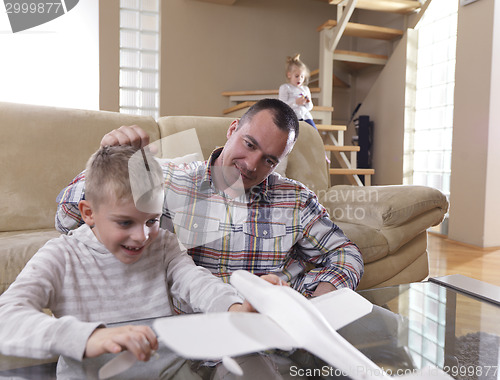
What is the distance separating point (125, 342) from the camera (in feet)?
1.42

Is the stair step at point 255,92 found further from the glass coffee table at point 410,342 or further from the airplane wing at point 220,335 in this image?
the airplane wing at point 220,335

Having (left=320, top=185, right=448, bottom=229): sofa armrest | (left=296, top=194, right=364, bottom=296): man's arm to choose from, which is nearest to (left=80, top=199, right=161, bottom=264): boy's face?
(left=296, top=194, right=364, bottom=296): man's arm

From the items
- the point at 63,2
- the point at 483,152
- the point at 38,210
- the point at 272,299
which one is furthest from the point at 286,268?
the point at 63,2

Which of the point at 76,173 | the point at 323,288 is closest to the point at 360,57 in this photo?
the point at 76,173

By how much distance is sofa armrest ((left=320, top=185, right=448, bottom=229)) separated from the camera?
151 cm

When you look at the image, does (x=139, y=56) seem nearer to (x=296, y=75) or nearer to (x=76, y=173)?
(x=296, y=75)

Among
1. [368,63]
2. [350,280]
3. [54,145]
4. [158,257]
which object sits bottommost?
[350,280]

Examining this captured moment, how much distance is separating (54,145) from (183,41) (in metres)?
3.32

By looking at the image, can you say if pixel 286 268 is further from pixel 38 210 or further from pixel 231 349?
pixel 38 210

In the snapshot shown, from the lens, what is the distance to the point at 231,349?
15.2 inches

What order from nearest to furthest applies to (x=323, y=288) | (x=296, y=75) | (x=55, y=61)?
(x=323, y=288), (x=296, y=75), (x=55, y=61)

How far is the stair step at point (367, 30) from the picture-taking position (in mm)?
3996

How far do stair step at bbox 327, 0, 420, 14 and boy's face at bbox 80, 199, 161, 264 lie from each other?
12.2 ft

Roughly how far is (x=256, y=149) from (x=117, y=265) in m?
0.44
